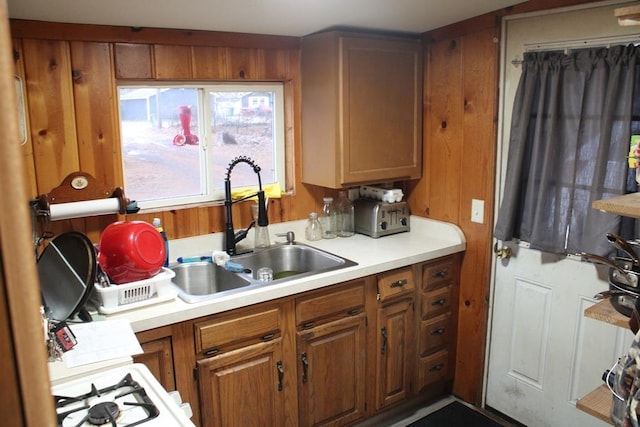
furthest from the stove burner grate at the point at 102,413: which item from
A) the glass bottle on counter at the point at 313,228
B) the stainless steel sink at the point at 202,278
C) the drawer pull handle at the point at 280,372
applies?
the glass bottle on counter at the point at 313,228

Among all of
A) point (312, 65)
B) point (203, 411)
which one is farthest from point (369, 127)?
point (203, 411)

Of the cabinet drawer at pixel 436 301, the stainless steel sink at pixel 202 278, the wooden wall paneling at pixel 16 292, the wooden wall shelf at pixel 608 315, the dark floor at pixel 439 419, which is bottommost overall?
the dark floor at pixel 439 419

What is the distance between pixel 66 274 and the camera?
6.05 ft

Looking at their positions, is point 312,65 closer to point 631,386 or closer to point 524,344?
point 524,344

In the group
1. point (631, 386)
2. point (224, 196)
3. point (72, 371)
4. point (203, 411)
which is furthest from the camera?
point (224, 196)

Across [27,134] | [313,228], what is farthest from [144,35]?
[313,228]

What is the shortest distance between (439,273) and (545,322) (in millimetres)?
549

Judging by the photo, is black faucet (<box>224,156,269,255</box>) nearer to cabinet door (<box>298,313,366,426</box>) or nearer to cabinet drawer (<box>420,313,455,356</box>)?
cabinet door (<box>298,313,366,426</box>)

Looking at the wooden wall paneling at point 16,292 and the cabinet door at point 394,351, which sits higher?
the wooden wall paneling at point 16,292

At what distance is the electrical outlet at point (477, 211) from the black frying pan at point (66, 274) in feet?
5.94

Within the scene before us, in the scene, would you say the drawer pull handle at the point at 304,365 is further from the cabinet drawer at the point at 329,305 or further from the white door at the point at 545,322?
the white door at the point at 545,322

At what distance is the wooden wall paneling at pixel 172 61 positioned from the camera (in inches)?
93.9

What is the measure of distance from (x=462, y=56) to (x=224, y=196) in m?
1.40

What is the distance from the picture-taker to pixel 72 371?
4.82ft
